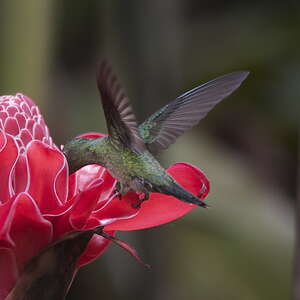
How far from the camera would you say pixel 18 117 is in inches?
55.9

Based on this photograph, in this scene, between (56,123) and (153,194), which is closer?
(153,194)

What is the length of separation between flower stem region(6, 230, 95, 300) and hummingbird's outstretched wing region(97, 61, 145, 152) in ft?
0.63

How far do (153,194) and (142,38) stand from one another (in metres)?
1.64

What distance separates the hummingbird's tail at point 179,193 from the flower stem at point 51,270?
140mm

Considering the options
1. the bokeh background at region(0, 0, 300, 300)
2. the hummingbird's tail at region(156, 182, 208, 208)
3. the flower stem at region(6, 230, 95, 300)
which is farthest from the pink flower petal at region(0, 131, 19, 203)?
the bokeh background at region(0, 0, 300, 300)

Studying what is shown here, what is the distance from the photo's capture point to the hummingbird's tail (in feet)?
4.29

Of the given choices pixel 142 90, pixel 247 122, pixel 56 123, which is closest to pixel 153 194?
pixel 142 90

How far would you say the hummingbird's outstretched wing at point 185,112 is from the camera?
1.54 meters

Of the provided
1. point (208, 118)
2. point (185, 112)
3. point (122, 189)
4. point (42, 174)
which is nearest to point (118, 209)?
point (122, 189)

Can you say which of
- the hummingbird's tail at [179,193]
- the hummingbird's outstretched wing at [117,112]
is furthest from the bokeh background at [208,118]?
the hummingbird's tail at [179,193]

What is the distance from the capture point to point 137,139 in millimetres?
1450

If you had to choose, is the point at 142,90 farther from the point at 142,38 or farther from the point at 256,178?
the point at 256,178

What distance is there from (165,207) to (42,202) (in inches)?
9.0

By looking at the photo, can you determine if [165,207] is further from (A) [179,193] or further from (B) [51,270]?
(B) [51,270]
